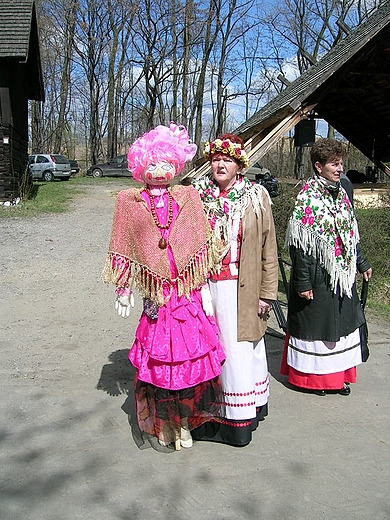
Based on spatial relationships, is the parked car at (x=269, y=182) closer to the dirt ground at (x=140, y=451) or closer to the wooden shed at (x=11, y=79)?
the dirt ground at (x=140, y=451)

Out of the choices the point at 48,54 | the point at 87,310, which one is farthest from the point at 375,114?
the point at 48,54

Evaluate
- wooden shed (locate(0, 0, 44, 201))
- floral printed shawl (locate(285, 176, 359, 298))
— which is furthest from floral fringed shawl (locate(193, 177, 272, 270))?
wooden shed (locate(0, 0, 44, 201))

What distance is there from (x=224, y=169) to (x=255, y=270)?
2.06 ft

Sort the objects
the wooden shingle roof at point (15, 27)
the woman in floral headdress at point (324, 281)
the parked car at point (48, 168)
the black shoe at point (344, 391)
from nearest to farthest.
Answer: the woman in floral headdress at point (324, 281) < the black shoe at point (344, 391) < the wooden shingle roof at point (15, 27) < the parked car at point (48, 168)

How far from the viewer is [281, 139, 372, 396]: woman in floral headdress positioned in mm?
3979

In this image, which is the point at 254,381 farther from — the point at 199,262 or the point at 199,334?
the point at 199,262

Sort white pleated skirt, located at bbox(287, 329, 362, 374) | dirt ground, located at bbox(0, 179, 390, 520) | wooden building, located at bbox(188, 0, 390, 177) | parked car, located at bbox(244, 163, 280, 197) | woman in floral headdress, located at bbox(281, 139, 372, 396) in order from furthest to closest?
wooden building, located at bbox(188, 0, 390, 177), parked car, located at bbox(244, 163, 280, 197), white pleated skirt, located at bbox(287, 329, 362, 374), woman in floral headdress, located at bbox(281, 139, 372, 396), dirt ground, located at bbox(0, 179, 390, 520)

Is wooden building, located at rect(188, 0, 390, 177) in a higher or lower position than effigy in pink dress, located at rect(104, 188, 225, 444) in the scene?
higher

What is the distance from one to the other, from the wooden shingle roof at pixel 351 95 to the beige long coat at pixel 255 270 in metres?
7.97

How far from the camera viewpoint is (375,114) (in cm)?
1641

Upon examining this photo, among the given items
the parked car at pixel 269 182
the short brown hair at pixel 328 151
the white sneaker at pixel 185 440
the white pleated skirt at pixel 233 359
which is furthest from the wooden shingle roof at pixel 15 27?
the white sneaker at pixel 185 440

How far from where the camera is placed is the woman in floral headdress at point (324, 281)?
3979mm

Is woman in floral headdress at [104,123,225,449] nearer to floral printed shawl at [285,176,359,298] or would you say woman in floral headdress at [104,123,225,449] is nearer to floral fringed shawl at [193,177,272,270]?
floral fringed shawl at [193,177,272,270]

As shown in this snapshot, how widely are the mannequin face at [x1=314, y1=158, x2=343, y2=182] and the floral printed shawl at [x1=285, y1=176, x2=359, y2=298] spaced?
0.20 feet
